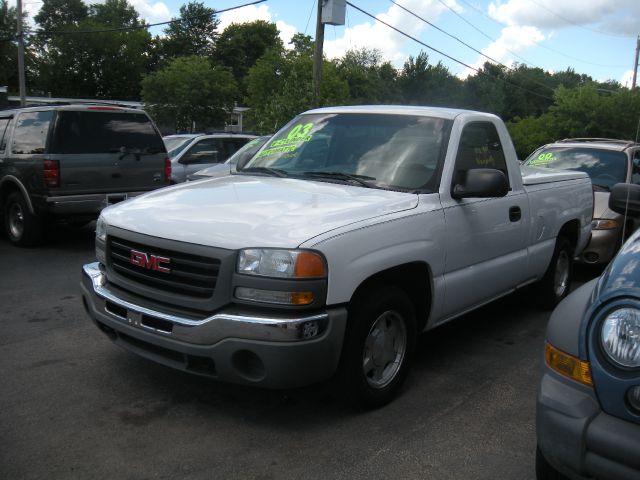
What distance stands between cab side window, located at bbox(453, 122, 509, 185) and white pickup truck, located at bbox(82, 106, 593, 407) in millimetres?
17

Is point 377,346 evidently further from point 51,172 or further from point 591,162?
point 591,162

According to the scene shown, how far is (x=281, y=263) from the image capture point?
10.6 feet

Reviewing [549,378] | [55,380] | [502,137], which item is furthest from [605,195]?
[55,380]

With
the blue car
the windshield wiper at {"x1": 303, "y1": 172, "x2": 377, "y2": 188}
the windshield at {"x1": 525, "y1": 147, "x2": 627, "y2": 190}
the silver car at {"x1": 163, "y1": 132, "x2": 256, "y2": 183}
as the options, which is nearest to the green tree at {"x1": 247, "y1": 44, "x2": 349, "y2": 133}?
the silver car at {"x1": 163, "y1": 132, "x2": 256, "y2": 183}

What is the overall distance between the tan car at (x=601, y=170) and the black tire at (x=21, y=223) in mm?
6486

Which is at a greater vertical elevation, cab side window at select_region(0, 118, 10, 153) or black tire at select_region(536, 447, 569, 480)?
cab side window at select_region(0, 118, 10, 153)

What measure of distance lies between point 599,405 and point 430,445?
130 cm

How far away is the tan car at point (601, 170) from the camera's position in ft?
24.7

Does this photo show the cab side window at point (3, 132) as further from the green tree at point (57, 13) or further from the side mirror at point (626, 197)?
the green tree at point (57, 13)

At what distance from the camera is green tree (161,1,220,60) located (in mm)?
77250

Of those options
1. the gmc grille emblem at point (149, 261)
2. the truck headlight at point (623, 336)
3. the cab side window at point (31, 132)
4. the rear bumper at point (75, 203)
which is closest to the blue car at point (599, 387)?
the truck headlight at point (623, 336)

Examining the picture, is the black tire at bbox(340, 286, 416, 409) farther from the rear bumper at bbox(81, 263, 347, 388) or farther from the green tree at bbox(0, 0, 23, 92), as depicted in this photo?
the green tree at bbox(0, 0, 23, 92)

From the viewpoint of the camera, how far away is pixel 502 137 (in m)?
5.18

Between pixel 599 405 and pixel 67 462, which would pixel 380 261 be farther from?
pixel 67 462
